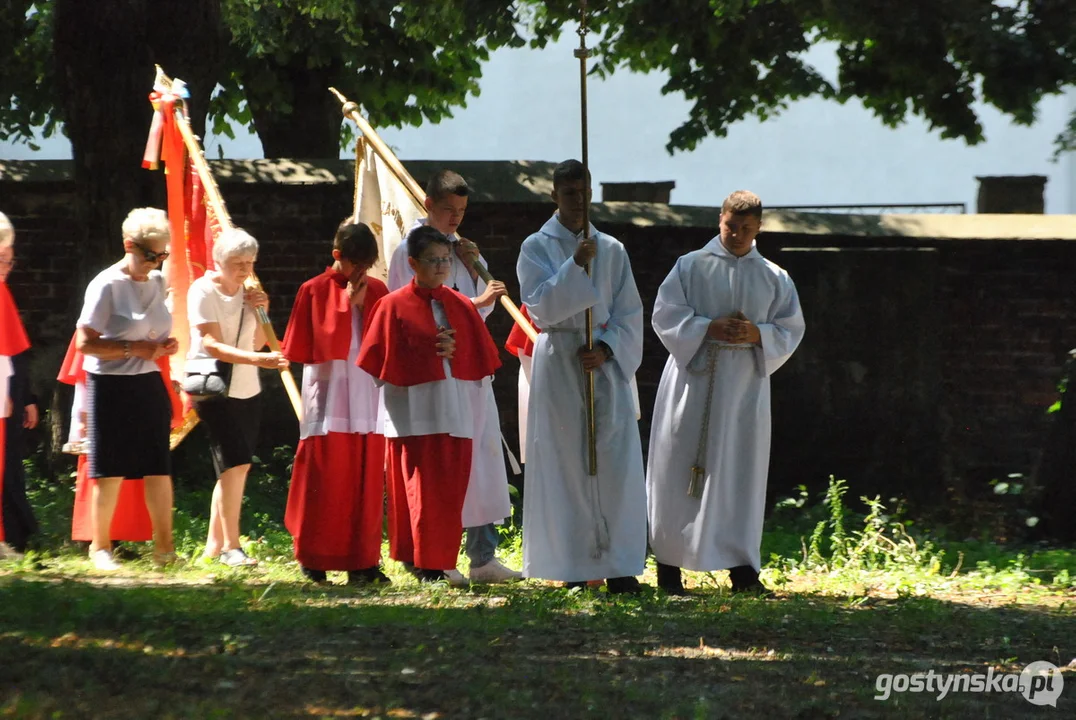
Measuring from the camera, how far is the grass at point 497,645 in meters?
4.88

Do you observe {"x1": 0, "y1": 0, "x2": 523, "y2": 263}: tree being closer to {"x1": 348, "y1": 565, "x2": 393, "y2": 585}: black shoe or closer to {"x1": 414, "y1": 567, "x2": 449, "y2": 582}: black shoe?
{"x1": 348, "y1": 565, "x2": 393, "y2": 585}: black shoe

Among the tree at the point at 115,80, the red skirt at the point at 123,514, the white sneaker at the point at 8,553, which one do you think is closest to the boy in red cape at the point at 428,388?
the red skirt at the point at 123,514

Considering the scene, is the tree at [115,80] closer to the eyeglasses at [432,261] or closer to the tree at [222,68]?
the tree at [222,68]

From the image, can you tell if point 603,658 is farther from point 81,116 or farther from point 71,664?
point 81,116

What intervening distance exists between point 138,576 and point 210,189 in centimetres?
257

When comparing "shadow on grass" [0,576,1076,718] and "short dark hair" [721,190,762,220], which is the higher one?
"short dark hair" [721,190,762,220]

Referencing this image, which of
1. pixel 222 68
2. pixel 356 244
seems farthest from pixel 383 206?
pixel 222 68

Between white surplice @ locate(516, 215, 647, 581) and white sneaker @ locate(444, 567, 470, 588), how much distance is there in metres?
0.34

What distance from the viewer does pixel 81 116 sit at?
10992 mm

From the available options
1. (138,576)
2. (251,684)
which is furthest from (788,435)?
(251,684)

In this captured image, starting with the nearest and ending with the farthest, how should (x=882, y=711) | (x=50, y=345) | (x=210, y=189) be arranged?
(x=882, y=711)
(x=210, y=189)
(x=50, y=345)

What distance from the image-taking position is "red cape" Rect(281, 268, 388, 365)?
803 cm

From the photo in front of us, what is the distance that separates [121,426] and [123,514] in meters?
0.81

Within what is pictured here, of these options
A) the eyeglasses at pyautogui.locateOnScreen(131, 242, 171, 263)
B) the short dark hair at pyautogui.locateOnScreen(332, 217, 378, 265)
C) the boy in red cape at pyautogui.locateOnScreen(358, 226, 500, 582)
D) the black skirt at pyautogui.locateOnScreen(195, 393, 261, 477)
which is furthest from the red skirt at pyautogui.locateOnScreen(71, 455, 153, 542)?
the short dark hair at pyautogui.locateOnScreen(332, 217, 378, 265)
